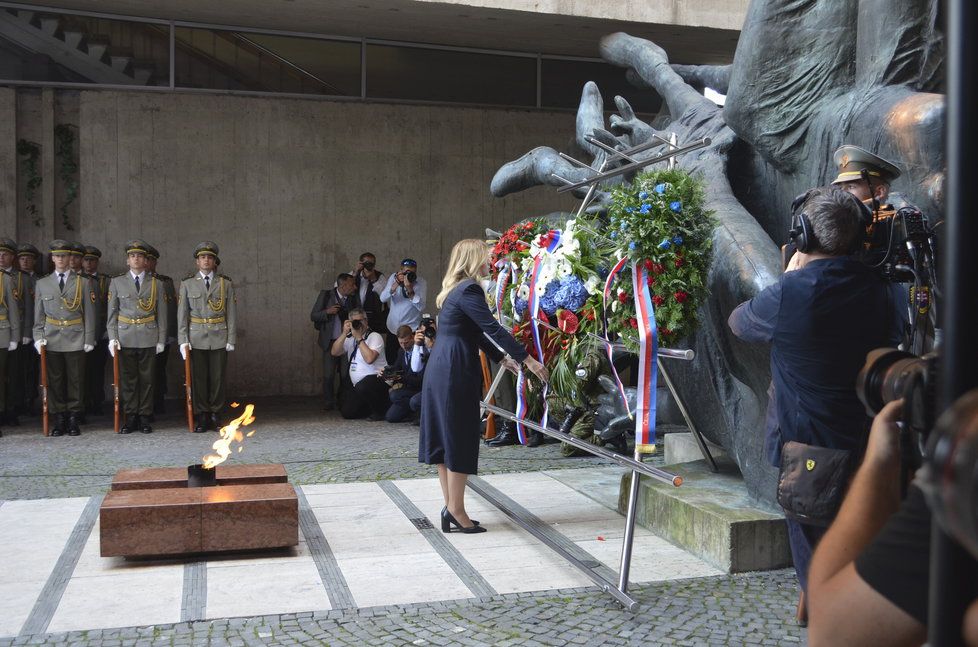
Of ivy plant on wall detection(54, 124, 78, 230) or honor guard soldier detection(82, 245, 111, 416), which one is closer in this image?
honor guard soldier detection(82, 245, 111, 416)

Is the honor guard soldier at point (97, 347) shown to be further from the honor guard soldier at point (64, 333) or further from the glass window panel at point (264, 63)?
the glass window panel at point (264, 63)

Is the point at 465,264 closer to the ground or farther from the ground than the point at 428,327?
farther from the ground

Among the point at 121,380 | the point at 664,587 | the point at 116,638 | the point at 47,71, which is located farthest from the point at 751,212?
the point at 47,71

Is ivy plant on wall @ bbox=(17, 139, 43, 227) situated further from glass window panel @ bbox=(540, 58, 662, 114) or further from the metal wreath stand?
the metal wreath stand

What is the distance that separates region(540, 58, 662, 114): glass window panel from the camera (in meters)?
13.2

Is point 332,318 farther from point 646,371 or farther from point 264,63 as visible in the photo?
point 646,371

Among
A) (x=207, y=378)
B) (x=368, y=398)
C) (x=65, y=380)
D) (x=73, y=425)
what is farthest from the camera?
(x=368, y=398)

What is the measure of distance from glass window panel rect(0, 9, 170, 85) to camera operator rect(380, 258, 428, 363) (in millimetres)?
3836

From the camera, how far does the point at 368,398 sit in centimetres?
1055

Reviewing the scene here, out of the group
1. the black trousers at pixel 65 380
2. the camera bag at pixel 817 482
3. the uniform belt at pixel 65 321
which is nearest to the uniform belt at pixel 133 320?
the uniform belt at pixel 65 321

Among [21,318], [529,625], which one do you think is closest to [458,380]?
[529,625]

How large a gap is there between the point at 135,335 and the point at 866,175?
311 inches

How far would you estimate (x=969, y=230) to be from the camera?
0.79 metres

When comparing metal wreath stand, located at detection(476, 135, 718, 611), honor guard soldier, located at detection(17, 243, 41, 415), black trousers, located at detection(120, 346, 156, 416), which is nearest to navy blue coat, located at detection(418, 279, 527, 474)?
metal wreath stand, located at detection(476, 135, 718, 611)
